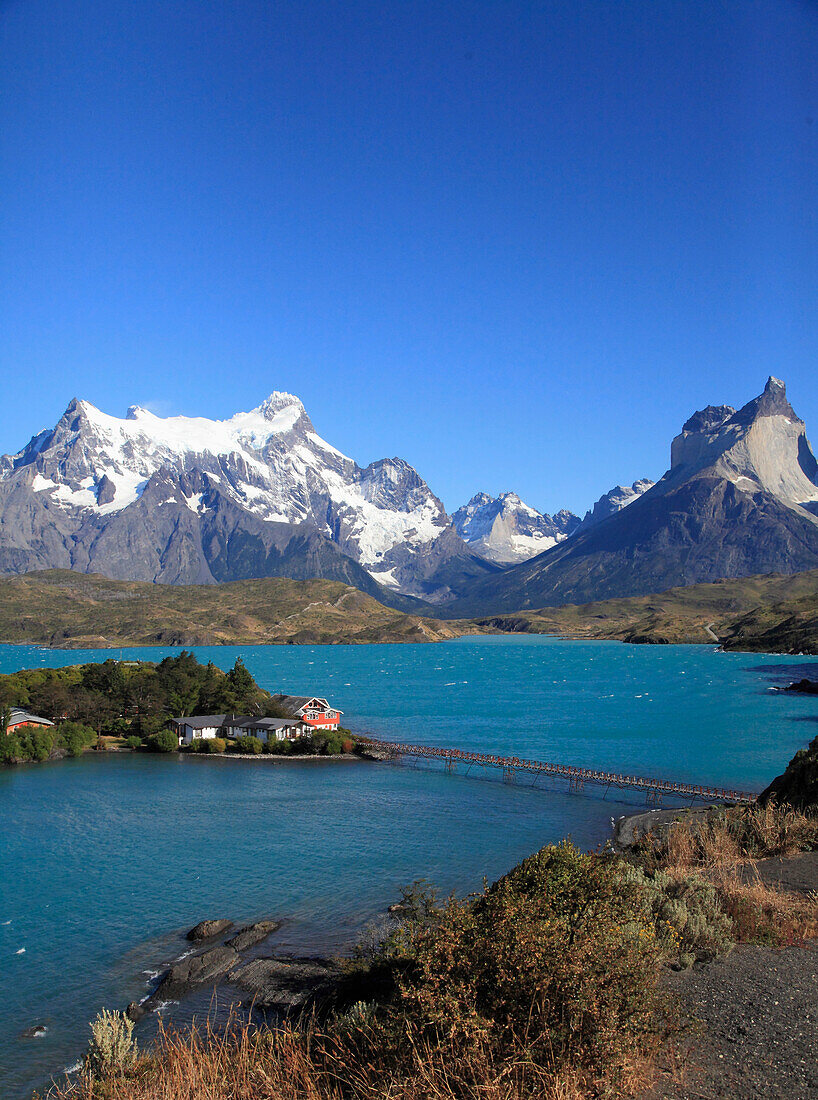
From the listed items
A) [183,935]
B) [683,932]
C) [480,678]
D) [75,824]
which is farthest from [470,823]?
[480,678]

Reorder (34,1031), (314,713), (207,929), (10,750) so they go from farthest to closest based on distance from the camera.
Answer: (314,713)
(10,750)
(207,929)
(34,1031)

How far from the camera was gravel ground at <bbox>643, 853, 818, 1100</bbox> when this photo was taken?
9.38m

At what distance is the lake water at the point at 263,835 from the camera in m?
29.8

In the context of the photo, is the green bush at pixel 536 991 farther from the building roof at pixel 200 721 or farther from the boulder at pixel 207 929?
the building roof at pixel 200 721

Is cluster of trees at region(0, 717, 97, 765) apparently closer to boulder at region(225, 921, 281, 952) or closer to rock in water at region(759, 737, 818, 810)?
boulder at region(225, 921, 281, 952)

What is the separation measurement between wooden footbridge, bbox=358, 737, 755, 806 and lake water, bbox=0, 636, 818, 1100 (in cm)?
378

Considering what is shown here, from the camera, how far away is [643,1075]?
9.23 meters

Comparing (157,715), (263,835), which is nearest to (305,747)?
(157,715)

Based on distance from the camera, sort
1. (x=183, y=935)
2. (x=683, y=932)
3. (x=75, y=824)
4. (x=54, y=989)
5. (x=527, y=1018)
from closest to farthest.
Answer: (x=527, y=1018), (x=683, y=932), (x=54, y=989), (x=183, y=935), (x=75, y=824)

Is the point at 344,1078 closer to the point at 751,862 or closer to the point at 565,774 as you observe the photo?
the point at 751,862

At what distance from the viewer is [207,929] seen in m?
32.2

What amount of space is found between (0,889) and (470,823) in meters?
28.6

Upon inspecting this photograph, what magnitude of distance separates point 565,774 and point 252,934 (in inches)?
1620

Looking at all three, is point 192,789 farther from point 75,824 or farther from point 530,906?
point 530,906
